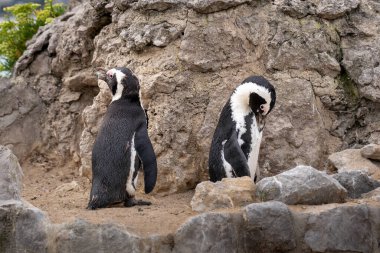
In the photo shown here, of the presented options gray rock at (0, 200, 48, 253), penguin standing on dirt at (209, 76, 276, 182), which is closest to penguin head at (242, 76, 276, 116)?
penguin standing on dirt at (209, 76, 276, 182)

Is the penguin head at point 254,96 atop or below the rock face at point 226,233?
atop

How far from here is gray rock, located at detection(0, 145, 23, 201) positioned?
164 inches

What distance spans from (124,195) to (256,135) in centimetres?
119

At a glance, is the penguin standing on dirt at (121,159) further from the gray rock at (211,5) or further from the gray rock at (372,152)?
the gray rock at (372,152)

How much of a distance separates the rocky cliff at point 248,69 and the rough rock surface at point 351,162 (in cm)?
33

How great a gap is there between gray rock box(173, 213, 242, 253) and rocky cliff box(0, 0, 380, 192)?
6.18ft

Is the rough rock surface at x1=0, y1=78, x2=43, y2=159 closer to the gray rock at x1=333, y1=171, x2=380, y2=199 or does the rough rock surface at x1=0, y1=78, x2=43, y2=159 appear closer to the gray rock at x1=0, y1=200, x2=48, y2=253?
the gray rock at x1=0, y1=200, x2=48, y2=253

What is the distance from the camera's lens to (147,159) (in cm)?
509

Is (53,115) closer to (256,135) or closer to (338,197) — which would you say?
(256,135)

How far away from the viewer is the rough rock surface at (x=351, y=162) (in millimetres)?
5254

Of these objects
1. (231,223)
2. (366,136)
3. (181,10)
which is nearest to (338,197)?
(231,223)

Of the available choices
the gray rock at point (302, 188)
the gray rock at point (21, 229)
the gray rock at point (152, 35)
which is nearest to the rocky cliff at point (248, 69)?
the gray rock at point (152, 35)

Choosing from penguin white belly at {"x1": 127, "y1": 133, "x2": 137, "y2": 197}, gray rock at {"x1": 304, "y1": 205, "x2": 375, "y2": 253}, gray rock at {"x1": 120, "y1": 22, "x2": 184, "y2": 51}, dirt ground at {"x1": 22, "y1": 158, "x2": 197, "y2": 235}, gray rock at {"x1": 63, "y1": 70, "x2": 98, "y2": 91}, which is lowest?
gray rock at {"x1": 304, "y1": 205, "x2": 375, "y2": 253}

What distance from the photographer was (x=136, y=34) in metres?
6.11
